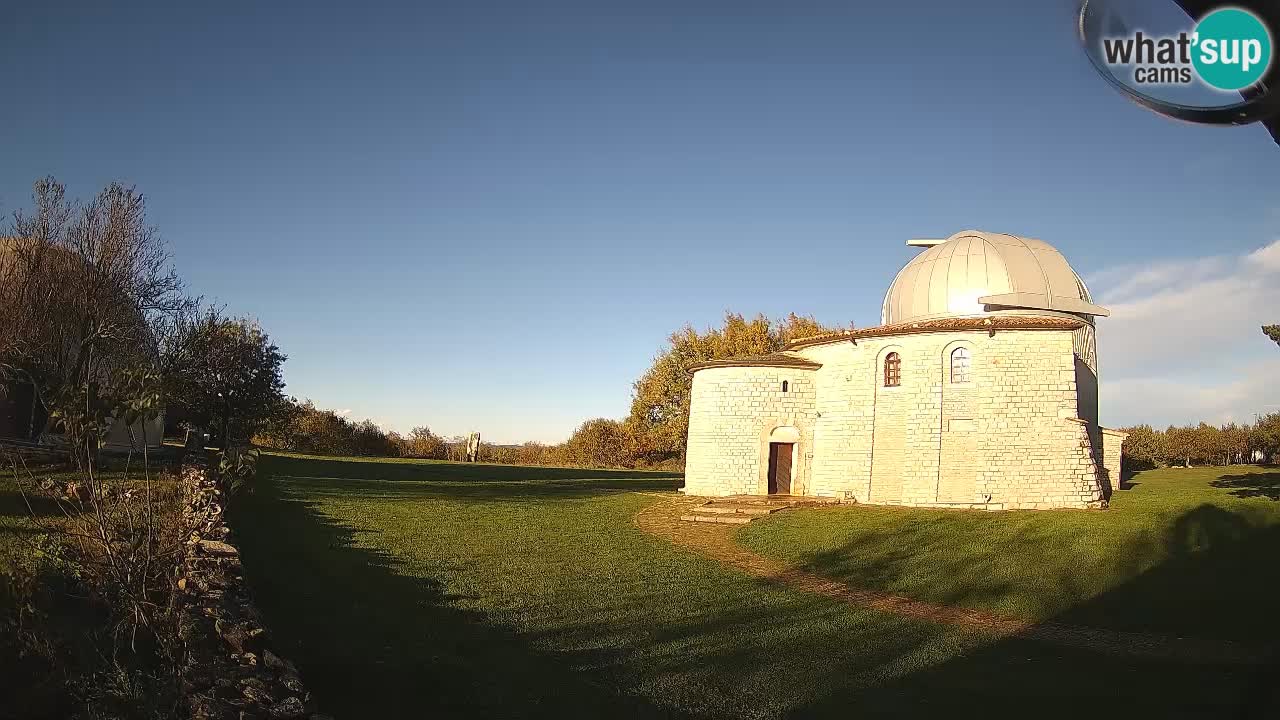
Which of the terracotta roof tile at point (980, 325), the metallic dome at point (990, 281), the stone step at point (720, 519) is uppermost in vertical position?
the metallic dome at point (990, 281)

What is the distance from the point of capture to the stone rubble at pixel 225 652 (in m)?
4.55

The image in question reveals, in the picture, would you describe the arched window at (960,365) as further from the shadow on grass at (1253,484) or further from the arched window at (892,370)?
the shadow on grass at (1253,484)

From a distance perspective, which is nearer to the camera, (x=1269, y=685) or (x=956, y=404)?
(x=1269, y=685)

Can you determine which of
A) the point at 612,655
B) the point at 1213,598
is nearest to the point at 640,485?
the point at 1213,598

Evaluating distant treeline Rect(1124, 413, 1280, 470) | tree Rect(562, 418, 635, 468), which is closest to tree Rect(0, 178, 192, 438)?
tree Rect(562, 418, 635, 468)

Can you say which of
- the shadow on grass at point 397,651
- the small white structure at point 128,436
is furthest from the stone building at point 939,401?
the small white structure at point 128,436

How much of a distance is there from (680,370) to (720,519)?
2776 centimetres

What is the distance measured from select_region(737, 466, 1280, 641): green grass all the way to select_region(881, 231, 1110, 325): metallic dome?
258 inches

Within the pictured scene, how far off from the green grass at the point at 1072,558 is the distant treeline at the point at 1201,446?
31208mm

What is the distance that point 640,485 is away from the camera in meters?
31.8

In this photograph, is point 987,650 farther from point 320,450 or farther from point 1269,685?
point 320,450

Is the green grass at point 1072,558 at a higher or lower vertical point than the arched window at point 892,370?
lower

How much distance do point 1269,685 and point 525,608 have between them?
8232mm

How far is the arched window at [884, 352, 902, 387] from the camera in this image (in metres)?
22.9
